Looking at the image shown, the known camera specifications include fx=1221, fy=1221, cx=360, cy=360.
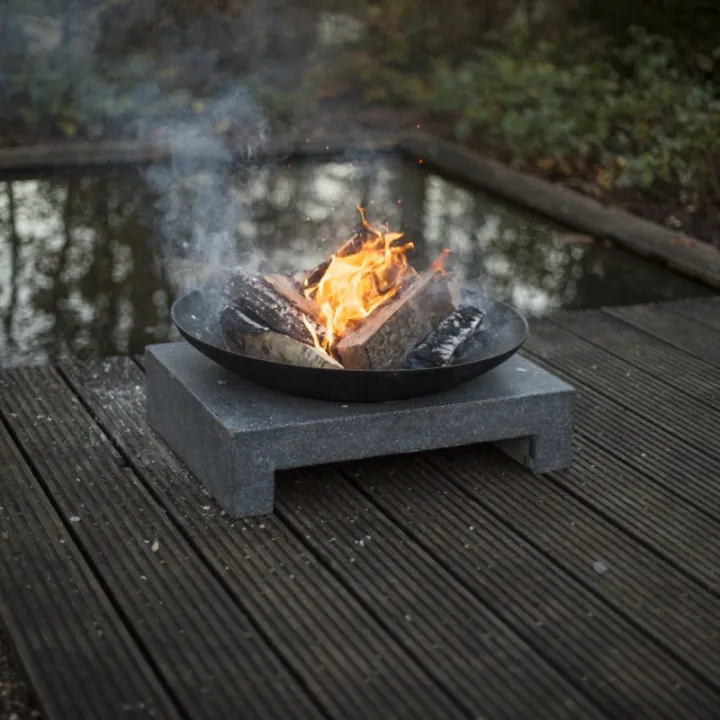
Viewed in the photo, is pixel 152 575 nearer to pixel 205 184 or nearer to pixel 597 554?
pixel 597 554

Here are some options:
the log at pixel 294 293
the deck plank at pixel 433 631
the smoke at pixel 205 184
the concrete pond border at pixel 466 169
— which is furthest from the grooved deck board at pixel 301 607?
the concrete pond border at pixel 466 169

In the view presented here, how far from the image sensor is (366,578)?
2.60 m

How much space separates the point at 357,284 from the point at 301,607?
3.10ft

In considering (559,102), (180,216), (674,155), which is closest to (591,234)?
(674,155)

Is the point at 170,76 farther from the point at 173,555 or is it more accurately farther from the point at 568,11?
the point at 173,555

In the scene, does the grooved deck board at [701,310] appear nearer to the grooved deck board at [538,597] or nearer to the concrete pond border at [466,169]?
the concrete pond border at [466,169]

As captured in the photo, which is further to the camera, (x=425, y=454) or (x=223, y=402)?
(x=425, y=454)

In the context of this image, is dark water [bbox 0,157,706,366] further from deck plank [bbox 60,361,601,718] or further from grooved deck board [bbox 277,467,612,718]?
deck plank [bbox 60,361,601,718]

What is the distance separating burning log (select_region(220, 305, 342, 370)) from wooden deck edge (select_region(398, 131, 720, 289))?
2.60 m

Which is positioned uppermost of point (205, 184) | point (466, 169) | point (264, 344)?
point (264, 344)

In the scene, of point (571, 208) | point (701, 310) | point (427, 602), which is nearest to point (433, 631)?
point (427, 602)

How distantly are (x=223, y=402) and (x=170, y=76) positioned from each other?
5.23 meters

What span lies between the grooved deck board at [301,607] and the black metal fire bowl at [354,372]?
0.32 metres

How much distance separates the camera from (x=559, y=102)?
7.01 metres
